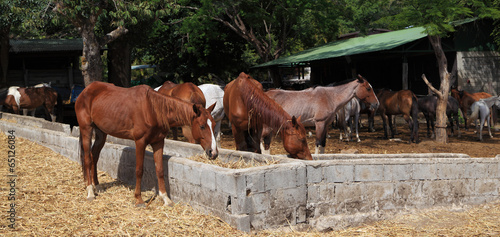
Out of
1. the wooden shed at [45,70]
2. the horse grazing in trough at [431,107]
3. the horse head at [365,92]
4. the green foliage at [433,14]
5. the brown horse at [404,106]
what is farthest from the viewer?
the wooden shed at [45,70]

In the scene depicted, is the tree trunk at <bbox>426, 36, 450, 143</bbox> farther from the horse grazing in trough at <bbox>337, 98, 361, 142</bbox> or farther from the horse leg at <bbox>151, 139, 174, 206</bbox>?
the horse leg at <bbox>151, 139, 174, 206</bbox>

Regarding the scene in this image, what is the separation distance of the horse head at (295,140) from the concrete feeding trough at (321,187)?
0.50 meters

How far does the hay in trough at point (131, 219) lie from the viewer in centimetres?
536

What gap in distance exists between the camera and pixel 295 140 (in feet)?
22.6

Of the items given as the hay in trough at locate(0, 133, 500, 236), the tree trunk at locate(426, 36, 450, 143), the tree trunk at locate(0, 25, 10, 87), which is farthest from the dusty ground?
the tree trunk at locate(0, 25, 10, 87)

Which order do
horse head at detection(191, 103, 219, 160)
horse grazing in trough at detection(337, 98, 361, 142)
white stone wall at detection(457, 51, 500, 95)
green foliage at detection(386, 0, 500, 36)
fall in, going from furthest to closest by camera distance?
white stone wall at detection(457, 51, 500, 95) < horse grazing in trough at detection(337, 98, 361, 142) < green foliage at detection(386, 0, 500, 36) < horse head at detection(191, 103, 219, 160)

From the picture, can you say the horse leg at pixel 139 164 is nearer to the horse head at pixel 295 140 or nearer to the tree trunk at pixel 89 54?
the horse head at pixel 295 140

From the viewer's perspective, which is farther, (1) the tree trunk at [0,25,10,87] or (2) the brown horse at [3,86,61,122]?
(1) the tree trunk at [0,25,10,87]

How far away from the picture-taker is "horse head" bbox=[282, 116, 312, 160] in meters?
6.88

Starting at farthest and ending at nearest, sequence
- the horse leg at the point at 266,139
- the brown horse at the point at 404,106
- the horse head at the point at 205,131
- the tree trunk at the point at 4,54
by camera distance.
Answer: the tree trunk at the point at 4,54
the brown horse at the point at 404,106
the horse leg at the point at 266,139
the horse head at the point at 205,131

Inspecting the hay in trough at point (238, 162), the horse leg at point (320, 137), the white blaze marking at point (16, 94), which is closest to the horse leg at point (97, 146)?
the hay in trough at point (238, 162)

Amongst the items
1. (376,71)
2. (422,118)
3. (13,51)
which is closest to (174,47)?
(13,51)

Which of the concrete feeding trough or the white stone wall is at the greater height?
the white stone wall

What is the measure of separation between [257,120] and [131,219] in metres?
2.68
